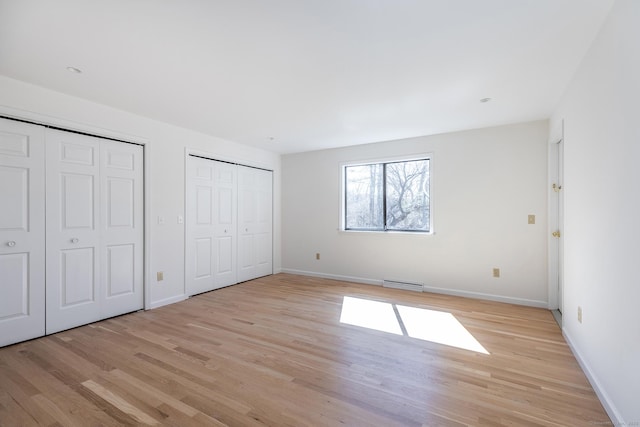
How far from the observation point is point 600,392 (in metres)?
1.84

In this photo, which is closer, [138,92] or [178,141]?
[138,92]

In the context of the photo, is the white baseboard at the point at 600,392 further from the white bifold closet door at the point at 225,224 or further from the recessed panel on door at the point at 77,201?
the recessed panel on door at the point at 77,201

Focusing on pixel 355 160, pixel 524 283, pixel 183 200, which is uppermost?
pixel 355 160

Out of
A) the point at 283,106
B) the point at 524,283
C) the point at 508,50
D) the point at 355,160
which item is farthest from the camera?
the point at 355,160

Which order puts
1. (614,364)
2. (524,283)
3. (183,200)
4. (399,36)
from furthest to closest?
(183,200), (524,283), (399,36), (614,364)

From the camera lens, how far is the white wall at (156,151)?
2.87m

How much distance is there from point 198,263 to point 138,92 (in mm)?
2437

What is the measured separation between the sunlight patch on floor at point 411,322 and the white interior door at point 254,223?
2.10 metres

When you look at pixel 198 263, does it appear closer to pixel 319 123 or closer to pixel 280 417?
pixel 319 123

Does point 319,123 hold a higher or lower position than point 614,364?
higher

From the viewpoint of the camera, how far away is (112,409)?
70.1 inches

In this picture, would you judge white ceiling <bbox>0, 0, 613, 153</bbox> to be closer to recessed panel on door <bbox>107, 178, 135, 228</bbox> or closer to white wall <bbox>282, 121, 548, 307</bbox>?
white wall <bbox>282, 121, 548, 307</bbox>

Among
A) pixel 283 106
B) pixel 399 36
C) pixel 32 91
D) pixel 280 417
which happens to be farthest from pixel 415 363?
pixel 32 91

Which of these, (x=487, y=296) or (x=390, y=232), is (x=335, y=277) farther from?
(x=487, y=296)
